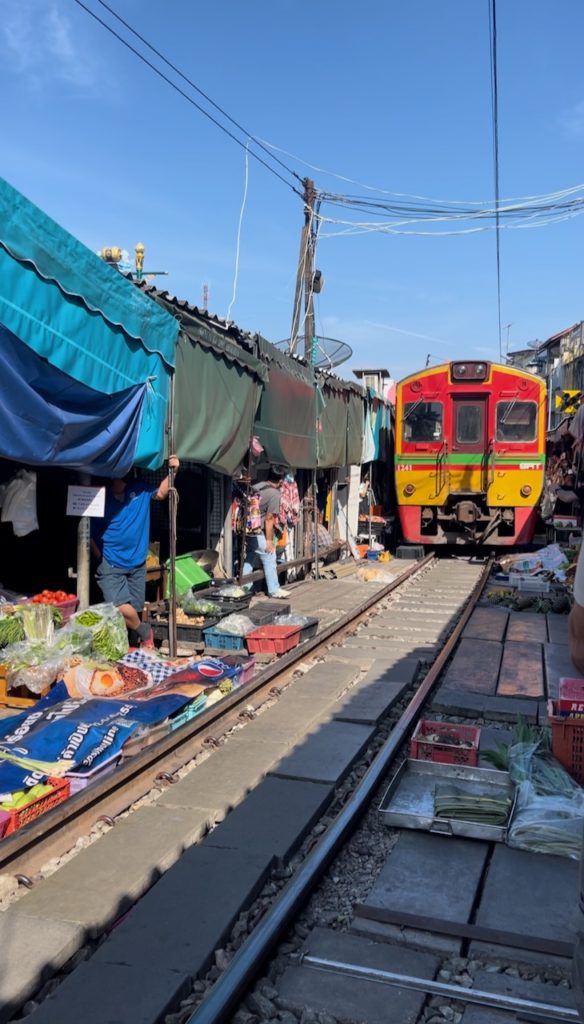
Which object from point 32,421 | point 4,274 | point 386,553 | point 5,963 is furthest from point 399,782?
point 386,553

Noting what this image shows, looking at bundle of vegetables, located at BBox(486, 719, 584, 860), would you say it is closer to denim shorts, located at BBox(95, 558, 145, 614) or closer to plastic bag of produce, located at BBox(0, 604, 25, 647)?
plastic bag of produce, located at BBox(0, 604, 25, 647)

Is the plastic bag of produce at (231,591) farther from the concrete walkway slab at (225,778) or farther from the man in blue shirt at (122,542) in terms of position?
the concrete walkway slab at (225,778)

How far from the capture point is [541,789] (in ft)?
14.1

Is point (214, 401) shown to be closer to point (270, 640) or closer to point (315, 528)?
point (270, 640)

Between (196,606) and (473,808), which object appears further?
(196,606)

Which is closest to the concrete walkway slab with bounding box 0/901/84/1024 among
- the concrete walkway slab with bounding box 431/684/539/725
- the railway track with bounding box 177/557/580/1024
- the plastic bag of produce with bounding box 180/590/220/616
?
the railway track with bounding box 177/557/580/1024

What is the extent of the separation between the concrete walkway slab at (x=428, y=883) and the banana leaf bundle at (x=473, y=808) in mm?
117

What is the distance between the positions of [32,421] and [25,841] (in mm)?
3005

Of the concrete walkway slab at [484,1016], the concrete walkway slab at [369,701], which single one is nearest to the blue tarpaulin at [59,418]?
the concrete walkway slab at [369,701]

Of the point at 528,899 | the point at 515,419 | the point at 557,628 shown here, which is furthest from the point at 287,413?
the point at 528,899

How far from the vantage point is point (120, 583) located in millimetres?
7637

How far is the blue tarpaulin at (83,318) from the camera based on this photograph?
18.5 feet

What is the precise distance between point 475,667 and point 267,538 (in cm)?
424

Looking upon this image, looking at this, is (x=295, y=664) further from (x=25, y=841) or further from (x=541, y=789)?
(x=25, y=841)
